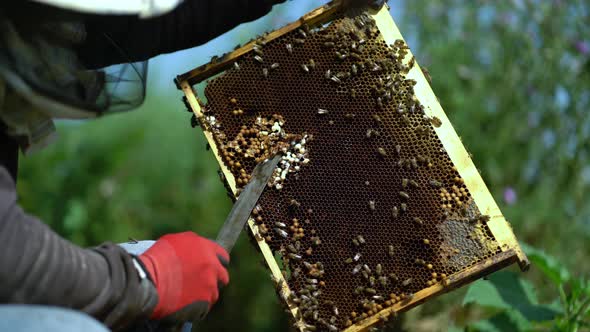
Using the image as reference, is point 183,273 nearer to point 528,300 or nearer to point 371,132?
point 371,132

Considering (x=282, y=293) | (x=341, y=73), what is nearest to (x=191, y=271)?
(x=282, y=293)

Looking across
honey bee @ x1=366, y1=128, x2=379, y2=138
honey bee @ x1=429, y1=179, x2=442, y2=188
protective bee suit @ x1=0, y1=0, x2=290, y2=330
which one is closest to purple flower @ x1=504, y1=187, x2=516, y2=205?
honey bee @ x1=429, y1=179, x2=442, y2=188

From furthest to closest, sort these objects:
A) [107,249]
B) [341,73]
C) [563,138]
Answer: [563,138]
[341,73]
[107,249]

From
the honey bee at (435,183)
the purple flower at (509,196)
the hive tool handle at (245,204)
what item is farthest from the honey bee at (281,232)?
the purple flower at (509,196)

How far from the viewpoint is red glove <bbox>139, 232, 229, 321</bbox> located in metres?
2.82

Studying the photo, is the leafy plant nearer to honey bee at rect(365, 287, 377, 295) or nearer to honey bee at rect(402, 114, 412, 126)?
honey bee at rect(365, 287, 377, 295)

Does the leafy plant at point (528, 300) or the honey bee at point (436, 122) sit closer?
the honey bee at point (436, 122)

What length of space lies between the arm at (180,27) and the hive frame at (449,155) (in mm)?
213

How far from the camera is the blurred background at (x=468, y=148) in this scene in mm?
5695

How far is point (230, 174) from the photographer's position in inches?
138

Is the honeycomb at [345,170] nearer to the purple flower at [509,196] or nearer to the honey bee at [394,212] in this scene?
the honey bee at [394,212]

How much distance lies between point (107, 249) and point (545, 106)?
497 centimetres

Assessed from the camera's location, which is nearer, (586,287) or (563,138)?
(586,287)

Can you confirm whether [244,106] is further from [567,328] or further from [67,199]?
[67,199]
